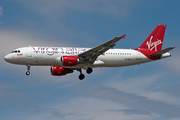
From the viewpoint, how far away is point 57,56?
49.3 meters

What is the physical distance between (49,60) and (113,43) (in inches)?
380

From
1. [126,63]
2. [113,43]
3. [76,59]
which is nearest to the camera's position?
[113,43]

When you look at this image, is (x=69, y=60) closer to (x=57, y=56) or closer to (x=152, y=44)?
(x=57, y=56)

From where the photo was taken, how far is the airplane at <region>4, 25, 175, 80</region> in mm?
48688

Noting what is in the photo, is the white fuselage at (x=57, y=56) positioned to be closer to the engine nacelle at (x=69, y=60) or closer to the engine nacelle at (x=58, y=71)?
the engine nacelle at (x=69, y=60)

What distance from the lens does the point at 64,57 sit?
48.6 m

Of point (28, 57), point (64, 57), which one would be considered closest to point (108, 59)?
point (64, 57)

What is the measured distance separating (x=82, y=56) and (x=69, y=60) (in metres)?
2.24

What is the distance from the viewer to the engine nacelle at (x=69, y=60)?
48406mm

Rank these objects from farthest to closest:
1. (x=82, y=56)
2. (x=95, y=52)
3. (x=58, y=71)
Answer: (x=58, y=71), (x=82, y=56), (x=95, y=52)

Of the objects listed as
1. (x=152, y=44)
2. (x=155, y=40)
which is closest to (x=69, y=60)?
(x=152, y=44)

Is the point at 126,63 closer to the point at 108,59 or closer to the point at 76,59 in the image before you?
the point at 108,59

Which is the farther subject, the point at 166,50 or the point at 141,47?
the point at 141,47

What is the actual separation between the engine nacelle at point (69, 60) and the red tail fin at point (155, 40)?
12819mm
